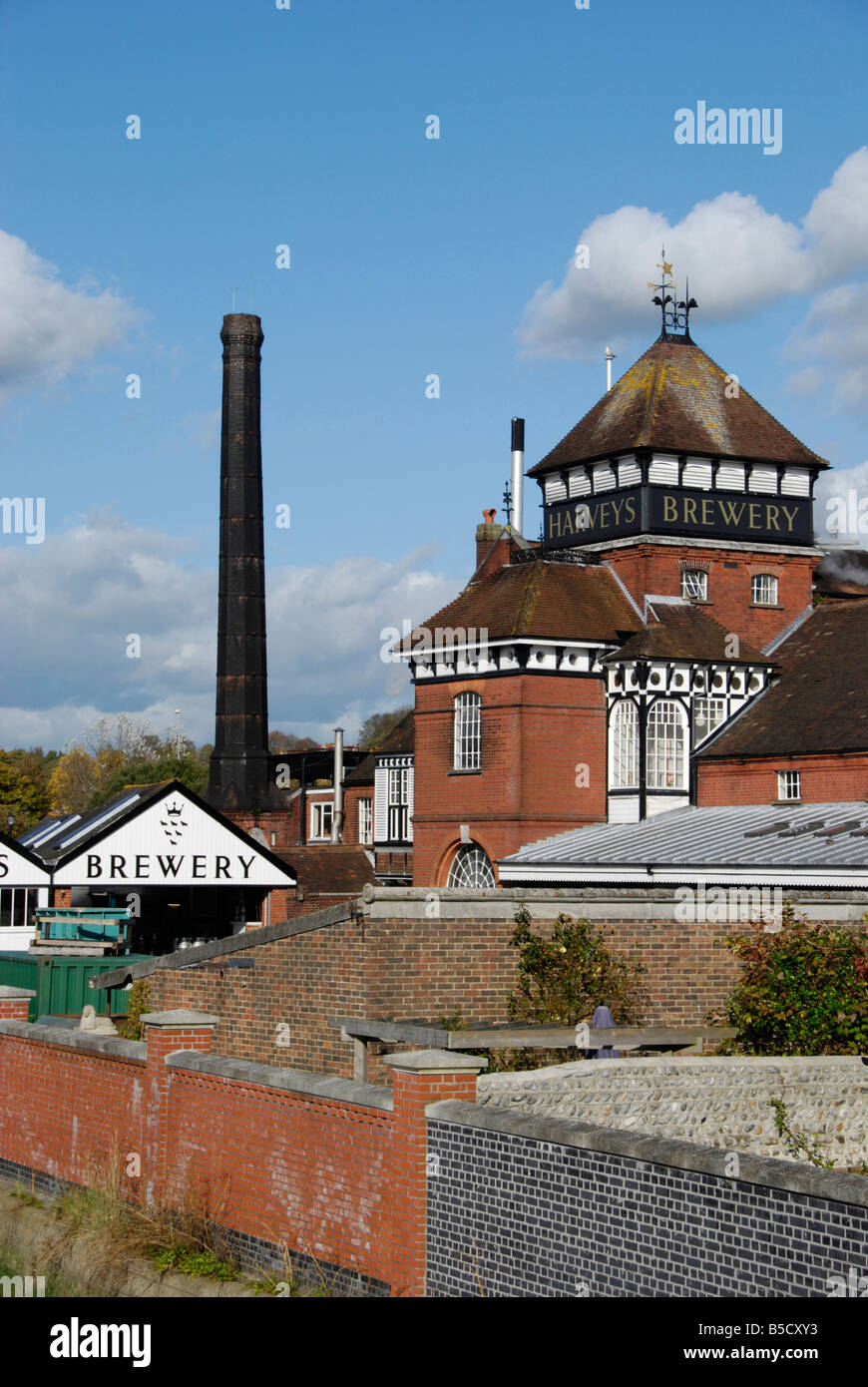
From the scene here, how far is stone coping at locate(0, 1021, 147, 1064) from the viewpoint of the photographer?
15.9 metres

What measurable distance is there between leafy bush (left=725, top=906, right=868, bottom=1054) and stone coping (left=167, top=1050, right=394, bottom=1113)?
6159mm

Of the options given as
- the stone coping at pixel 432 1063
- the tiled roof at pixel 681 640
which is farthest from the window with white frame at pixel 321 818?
the stone coping at pixel 432 1063

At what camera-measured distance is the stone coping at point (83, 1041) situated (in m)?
15.9

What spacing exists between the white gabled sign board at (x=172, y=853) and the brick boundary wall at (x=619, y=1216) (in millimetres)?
31237

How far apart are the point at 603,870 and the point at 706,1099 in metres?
17.2

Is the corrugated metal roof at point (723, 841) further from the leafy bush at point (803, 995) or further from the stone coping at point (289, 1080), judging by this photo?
the stone coping at point (289, 1080)

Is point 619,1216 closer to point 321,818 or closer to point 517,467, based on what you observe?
point 517,467

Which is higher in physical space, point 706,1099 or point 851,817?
point 851,817

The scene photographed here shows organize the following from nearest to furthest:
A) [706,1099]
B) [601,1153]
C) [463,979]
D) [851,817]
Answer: [601,1153]
[706,1099]
[463,979]
[851,817]

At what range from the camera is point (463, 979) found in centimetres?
1938

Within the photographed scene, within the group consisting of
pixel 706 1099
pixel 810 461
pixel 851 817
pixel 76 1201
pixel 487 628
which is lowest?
pixel 76 1201

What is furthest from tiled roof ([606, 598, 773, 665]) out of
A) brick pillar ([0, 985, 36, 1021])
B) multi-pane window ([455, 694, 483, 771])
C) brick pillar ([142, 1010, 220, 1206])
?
brick pillar ([142, 1010, 220, 1206])
